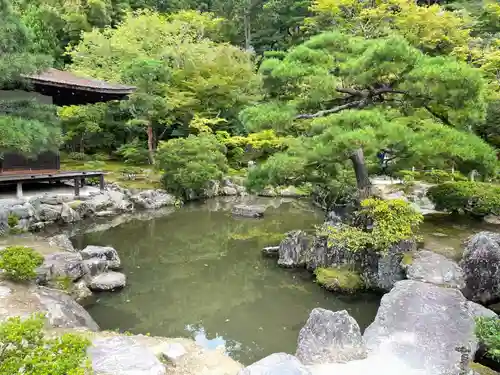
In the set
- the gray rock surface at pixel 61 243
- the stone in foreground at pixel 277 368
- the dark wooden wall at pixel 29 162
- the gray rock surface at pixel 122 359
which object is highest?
the stone in foreground at pixel 277 368

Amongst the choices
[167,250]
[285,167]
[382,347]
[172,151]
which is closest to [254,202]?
[172,151]

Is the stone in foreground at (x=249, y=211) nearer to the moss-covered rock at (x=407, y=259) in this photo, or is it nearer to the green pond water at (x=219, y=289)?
the green pond water at (x=219, y=289)

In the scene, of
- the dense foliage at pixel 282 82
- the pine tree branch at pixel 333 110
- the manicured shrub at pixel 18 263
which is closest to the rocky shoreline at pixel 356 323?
the manicured shrub at pixel 18 263

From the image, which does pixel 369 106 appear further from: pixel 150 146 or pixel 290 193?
pixel 150 146

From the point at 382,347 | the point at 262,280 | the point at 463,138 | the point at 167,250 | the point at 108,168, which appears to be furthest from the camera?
the point at 108,168

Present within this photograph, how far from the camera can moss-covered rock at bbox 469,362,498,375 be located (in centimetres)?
416

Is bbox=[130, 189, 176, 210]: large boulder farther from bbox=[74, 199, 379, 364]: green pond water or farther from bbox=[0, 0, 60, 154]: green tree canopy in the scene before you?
bbox=[0, 0, 60, 154]: green tree canopy

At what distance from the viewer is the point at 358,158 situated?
28.1 feet

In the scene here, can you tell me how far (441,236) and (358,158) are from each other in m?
2.11

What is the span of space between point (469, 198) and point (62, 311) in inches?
310

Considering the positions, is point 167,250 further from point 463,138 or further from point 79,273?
point 463,138

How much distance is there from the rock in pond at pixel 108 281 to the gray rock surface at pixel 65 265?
262 mm

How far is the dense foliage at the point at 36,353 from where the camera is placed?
2.84 metres

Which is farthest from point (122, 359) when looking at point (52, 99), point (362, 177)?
point (52, 99)
